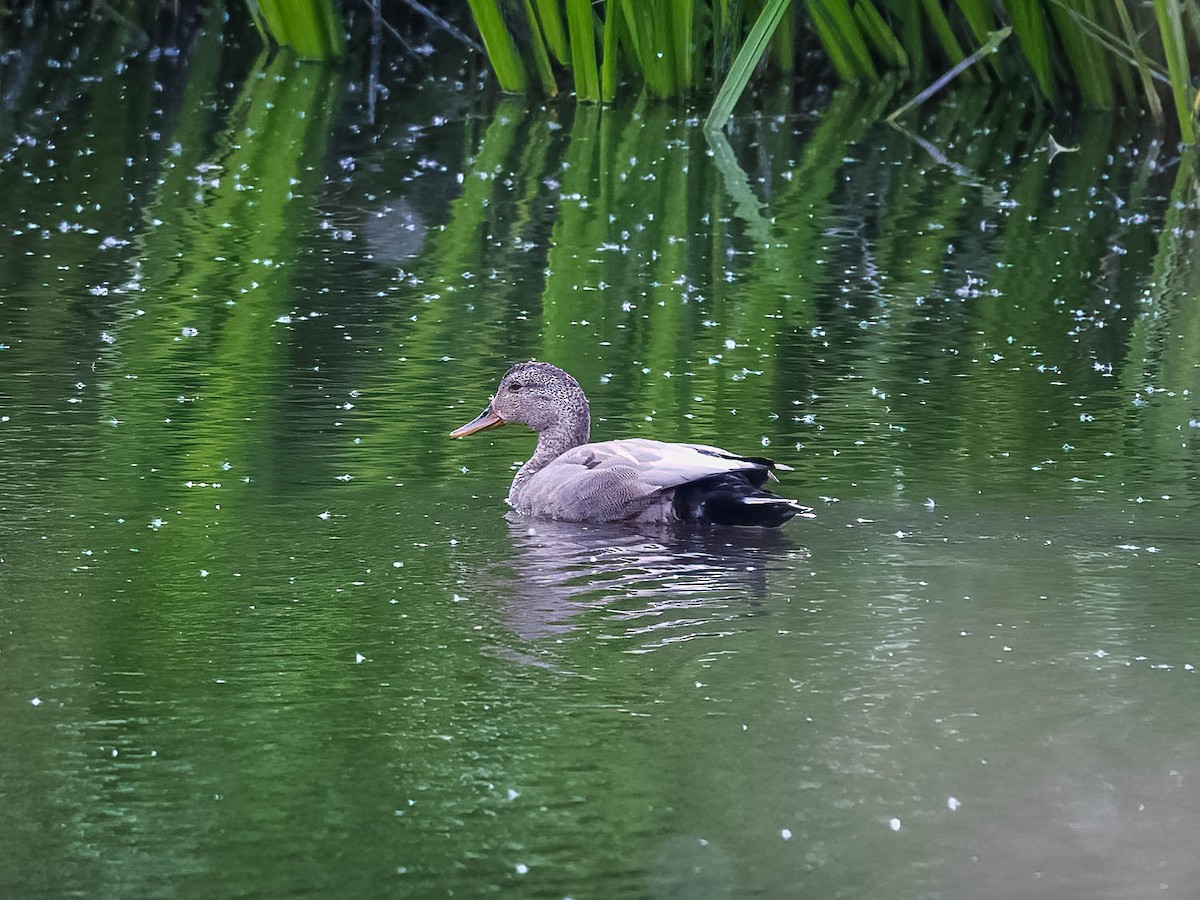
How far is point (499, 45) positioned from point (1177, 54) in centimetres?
612

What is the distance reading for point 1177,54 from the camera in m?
14.6

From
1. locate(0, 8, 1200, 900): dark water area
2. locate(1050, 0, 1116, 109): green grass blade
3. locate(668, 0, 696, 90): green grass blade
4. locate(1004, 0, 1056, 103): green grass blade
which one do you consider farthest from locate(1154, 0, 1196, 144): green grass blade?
locate(668, 0, 696, 90): green grass blade

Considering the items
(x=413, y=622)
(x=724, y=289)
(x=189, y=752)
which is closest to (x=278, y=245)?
(x=724, y=289)

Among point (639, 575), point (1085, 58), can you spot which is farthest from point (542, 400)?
point (1085, 58)

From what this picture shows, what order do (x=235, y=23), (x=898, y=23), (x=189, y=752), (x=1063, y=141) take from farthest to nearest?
(x=235, y=23) → (x=898, y=23) → (x=1063, y=141) → (x=189, y=752)

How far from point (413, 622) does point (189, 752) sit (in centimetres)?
121

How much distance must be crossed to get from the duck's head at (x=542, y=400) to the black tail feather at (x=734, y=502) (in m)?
0.93

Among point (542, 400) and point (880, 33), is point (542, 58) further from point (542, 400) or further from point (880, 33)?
point (542, 400)

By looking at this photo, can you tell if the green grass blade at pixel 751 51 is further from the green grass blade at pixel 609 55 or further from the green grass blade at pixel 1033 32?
the green grass blade at pixel 1033 32

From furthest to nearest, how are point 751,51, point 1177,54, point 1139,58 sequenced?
1. point 1139,58
2. point 1177,54
3. point 751,51

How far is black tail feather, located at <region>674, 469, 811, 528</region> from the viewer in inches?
275

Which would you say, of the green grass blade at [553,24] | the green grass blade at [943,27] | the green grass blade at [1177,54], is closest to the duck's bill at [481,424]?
the green grass blade at [1177,54]

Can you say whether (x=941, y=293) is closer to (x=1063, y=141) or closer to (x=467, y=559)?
(x=467, y=559)

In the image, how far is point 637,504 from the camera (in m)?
7.23
